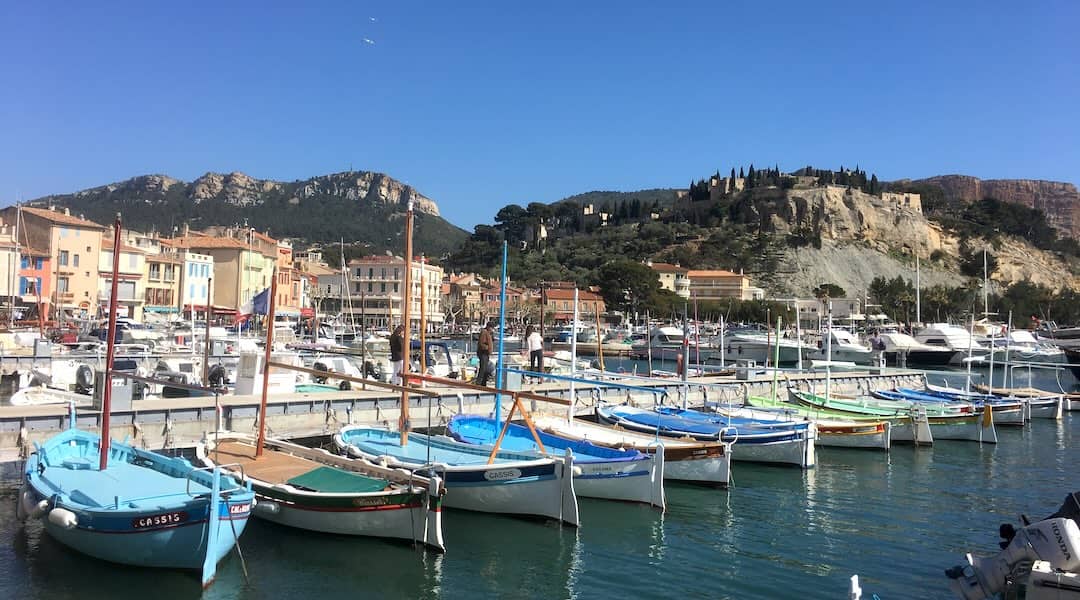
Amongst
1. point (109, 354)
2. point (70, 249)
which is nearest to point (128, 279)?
point (70, 249)

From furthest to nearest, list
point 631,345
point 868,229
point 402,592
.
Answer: point 868,229 → point 631,345 → point 402,592

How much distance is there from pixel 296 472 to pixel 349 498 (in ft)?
7.56

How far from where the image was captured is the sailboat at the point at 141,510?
12672mm

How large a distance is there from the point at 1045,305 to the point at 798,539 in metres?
143

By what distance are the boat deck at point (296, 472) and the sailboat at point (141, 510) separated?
1.32m

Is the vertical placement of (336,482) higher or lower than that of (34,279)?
lower

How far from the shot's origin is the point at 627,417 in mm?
27188

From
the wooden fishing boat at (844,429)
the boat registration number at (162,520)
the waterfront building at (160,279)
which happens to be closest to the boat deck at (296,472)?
the boat registration number at (162,520)

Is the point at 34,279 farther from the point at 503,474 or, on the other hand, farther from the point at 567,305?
the point at 567,305

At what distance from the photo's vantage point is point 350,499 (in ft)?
49.5

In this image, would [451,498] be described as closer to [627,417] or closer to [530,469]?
[530,469]

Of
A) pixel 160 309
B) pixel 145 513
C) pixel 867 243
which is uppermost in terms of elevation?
pixel 867 243

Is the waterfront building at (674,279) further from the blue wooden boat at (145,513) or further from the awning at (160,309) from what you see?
the blue wooden boat at (145,513)

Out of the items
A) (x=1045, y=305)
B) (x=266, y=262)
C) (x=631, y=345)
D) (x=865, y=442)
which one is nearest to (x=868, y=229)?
(x=1045, y=305)
